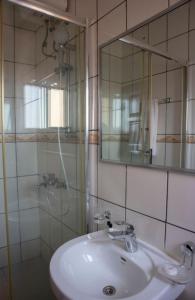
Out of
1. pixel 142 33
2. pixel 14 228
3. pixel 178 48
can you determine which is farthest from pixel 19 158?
pixel 178 48

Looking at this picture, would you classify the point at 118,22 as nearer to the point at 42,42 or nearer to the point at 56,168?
the point at 42,42

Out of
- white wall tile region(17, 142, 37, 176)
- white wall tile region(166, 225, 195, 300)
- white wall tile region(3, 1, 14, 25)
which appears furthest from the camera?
white wall tile region(17, 142, 37, 176)

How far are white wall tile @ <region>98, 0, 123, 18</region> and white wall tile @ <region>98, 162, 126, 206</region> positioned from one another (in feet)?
2.83

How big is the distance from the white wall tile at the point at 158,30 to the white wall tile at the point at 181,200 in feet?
1.92

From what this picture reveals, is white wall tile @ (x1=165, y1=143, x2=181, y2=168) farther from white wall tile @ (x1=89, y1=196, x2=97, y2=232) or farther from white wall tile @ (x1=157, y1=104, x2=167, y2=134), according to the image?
white wall tile @ (x1=89, y1=196, x2=97, y2=232)

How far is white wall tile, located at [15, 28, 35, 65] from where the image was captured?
1.56 meters

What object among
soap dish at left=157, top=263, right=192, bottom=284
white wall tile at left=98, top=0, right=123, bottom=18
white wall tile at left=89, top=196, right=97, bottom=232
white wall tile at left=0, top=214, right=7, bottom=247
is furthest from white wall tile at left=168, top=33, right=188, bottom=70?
white wall tile at left=0, top=214, right=7, bottom=247

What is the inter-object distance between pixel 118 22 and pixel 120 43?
0.33ft

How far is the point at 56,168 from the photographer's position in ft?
5.40

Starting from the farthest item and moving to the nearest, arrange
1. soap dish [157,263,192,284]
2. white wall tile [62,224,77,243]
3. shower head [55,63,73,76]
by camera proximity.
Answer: white wall tile [62,224,77,243] → shower head [55,63,73,76] → soap dish [157,263,192,284]

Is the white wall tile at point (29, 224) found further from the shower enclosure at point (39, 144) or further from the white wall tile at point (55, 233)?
the white wall tile at point (55, 233)

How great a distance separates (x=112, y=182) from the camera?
121 centimetres

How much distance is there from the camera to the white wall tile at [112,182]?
1.14 meters

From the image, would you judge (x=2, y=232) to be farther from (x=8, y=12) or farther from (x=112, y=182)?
(x=8, y=12)
